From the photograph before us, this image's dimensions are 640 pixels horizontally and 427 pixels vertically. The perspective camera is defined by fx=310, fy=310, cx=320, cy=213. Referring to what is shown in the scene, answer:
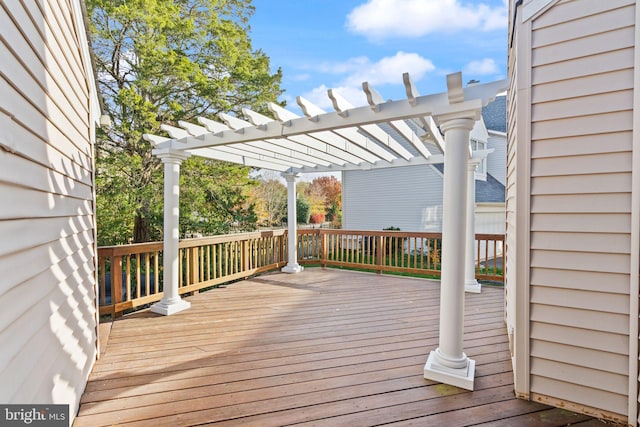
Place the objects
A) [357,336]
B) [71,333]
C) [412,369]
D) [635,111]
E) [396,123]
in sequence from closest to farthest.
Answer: [635,111], [71,333], [412,369], [396,123], [357,336]

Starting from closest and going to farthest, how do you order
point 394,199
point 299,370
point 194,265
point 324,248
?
point 299,370 → point 194,265 → point 324,248 → point 394,199

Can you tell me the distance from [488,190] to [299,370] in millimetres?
8708

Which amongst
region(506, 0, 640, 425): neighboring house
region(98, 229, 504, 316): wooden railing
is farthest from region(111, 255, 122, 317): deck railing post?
region(506, 0, 640, 425): neighboring house

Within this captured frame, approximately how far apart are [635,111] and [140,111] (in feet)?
21.8

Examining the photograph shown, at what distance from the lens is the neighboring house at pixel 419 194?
8.99 meters

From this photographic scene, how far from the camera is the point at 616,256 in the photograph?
1787mm

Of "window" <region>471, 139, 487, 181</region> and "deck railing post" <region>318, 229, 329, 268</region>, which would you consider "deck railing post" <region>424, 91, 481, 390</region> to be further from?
"window" <region>471, 139, 487, 181</region>

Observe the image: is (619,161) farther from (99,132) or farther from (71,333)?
(99,132)

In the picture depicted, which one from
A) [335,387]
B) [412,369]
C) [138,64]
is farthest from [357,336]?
[138,64]

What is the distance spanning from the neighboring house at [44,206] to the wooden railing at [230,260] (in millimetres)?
1247

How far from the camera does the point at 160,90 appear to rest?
5961mm

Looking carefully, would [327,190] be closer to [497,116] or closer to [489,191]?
[497,116]

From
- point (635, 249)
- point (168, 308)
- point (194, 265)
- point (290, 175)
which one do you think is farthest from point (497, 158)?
point (168, 308)

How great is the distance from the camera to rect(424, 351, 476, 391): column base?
7.27 ft
